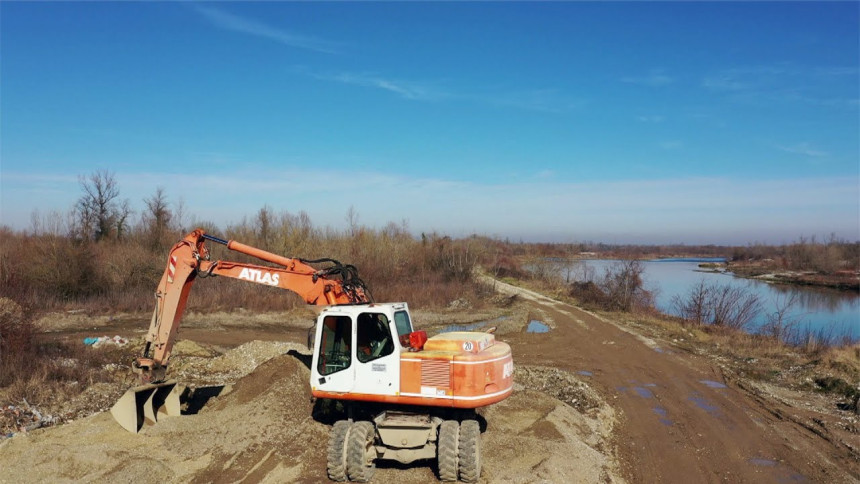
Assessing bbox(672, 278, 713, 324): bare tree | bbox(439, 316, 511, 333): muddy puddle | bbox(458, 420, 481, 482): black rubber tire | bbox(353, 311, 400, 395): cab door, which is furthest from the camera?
bbox(672, 278, 713, 324): bare tree

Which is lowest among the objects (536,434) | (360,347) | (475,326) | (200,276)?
(475,326)

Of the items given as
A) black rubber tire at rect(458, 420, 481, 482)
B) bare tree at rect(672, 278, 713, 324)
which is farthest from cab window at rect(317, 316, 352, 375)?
bare tree at rect(672, 278, 713, 324)

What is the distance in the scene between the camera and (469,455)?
24.9 feet

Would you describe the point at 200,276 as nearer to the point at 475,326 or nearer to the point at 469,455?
the point at 469,455

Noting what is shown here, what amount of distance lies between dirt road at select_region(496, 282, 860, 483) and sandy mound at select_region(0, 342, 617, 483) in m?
1.08

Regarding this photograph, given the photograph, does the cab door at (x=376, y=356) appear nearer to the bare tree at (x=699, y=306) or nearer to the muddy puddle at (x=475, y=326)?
the muddy puddle at (x=475, y=326)

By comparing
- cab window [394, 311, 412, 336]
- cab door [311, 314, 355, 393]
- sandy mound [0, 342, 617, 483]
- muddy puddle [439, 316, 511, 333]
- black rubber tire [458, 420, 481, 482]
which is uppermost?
cab window [394, 311, 412, 336]

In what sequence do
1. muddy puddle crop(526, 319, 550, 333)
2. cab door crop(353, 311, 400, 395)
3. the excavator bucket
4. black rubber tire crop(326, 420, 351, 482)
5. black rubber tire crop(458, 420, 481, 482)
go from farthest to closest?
muddy puddle crop(526, 319, 550, 333) < the excavator bucket < cab door crop(353, 311, 400, 395) < black rubber tire crop(326, 420, 351, 482) < black rubber tire crop(458, 420, 481, 482)

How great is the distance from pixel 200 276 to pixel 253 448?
293cm

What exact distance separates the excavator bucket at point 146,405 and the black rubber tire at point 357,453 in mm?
3696

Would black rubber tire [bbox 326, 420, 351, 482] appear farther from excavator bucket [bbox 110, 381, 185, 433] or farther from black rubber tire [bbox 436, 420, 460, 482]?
excavator bucket [bbox 110, 381, 185, 433]

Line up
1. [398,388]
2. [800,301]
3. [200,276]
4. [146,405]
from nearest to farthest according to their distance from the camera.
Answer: [398,388]
[146,405]
[200,276]
[800,301]

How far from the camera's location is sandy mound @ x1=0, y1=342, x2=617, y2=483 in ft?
26.0

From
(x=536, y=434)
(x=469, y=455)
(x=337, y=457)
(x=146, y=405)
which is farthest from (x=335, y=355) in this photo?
(x=536, y=434)
